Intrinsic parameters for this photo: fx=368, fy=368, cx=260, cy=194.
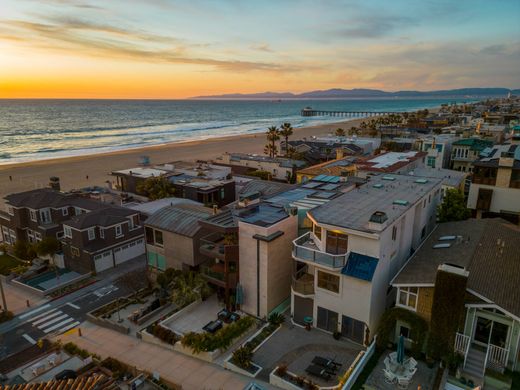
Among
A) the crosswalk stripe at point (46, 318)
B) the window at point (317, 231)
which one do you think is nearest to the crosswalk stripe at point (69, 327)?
the crosswalk stripe at point (46, 318)

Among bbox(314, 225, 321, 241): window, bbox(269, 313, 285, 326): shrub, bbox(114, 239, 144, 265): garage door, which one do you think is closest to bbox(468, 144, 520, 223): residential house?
bbox(314, 225, 321, 241): window

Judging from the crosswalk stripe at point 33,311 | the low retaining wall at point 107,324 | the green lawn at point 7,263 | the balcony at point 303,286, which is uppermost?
the balcony at point 303,286

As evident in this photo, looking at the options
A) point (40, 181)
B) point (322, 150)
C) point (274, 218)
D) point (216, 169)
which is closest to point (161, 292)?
point (274, 218)

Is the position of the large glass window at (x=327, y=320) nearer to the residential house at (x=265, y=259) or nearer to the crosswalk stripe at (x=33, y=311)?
the residential house at (x=265, y=259)

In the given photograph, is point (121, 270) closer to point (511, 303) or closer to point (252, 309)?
point (252, 309)

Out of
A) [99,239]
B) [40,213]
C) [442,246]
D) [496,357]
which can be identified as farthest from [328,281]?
[40,213]

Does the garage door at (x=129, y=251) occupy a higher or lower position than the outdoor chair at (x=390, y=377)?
lower

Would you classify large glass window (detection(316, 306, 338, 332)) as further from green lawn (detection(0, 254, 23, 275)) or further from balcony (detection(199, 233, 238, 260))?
green lawn (detection(0, 254, 23, 275))

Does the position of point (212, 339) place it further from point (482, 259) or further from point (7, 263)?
point (7, 263)
